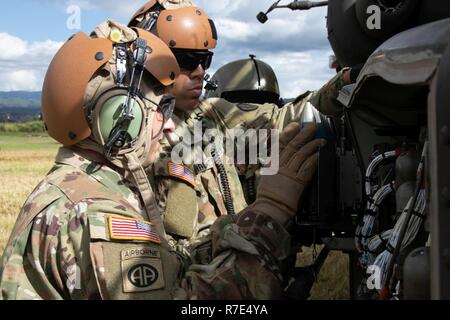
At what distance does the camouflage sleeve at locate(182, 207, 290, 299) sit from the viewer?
2494 mm

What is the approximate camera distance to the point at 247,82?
7.16 metres

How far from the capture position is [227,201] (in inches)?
167

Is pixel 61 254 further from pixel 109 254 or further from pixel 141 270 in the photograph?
pixel 141 270

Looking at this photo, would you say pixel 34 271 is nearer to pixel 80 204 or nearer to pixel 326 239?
pixel 80 204

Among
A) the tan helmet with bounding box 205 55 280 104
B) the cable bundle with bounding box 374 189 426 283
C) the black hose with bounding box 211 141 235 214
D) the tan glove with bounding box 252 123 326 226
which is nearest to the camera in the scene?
the cable bundle with bounding box 374 189 426 283

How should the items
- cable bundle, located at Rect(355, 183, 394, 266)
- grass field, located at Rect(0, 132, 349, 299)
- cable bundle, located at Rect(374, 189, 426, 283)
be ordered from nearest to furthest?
cable bundle, located at Rect(374, 189, 426, 283), cable bundle, located at Rect(355, 183, 394, 266), grass field, located at Rect(0, 132, 349, 299)

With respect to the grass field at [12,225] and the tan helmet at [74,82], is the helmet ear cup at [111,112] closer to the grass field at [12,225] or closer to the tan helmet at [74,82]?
the tan helmet at [74,82]

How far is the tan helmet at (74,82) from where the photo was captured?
2707 mm

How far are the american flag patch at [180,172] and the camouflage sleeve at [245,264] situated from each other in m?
1.43

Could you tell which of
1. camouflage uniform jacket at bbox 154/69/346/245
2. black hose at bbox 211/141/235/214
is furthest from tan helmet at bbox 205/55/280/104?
black hose at bbox 211/141/235/214

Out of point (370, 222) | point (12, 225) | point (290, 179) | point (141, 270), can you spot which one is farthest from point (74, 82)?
point (12, 225)

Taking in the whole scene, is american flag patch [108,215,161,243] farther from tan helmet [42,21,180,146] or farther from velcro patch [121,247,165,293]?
tan helmet [42,21,180,146]

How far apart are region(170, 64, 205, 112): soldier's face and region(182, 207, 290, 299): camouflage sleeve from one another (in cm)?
190

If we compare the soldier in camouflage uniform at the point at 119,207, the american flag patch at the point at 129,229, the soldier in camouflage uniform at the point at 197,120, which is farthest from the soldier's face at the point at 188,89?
the american flag patch at the point at 129,229
